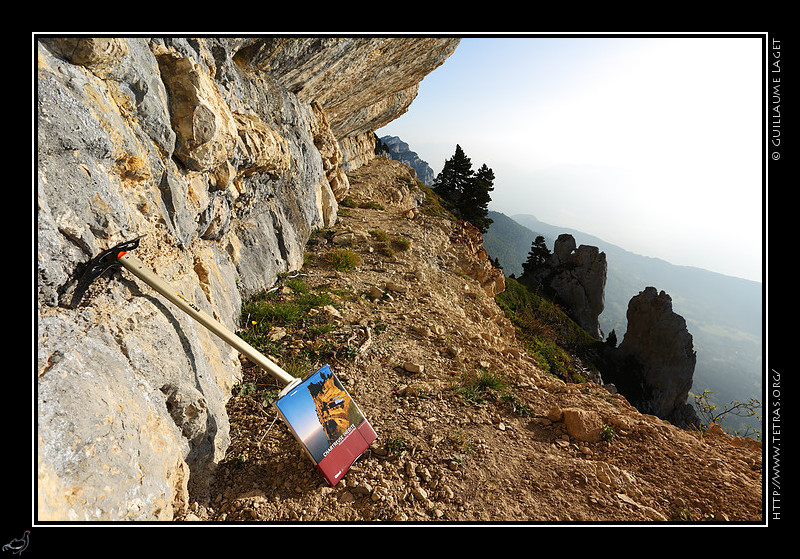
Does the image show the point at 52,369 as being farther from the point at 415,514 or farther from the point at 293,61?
the point at 293,61

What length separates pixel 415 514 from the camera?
11.5 ft

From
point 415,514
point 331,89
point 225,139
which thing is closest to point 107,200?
point 225,139

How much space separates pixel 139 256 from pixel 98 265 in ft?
2.35

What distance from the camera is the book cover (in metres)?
3.62

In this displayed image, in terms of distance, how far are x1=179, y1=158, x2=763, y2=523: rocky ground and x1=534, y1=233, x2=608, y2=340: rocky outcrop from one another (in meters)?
39.8

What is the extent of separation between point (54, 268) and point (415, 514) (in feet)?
12.8

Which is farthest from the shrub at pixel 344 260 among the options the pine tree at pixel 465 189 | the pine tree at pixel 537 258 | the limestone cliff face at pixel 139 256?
the pine tree at pixel 537 258

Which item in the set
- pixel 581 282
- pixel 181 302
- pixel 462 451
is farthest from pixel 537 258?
pixel 181 302

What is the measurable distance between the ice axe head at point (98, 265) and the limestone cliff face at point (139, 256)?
60mm

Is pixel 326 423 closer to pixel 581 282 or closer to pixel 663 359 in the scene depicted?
pixel 663 359

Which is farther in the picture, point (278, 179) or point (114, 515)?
point (278, 179)

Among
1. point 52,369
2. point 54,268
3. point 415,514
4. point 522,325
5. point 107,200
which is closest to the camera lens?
point 52,369

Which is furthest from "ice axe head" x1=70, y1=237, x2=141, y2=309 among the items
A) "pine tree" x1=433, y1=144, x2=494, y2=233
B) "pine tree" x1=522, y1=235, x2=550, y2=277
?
"pine tree" x1=522, y1=235, x2=550, y2=277
